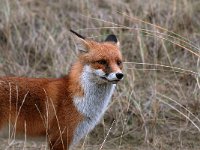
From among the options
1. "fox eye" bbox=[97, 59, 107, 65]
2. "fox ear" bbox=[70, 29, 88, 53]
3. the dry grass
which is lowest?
the dry grass

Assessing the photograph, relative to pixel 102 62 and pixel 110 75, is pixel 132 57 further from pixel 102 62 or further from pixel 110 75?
pixel 110 75

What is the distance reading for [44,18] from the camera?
10336 millimetres

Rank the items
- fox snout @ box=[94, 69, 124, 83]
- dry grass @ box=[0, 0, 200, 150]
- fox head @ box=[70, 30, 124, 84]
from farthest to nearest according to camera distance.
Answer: dry grass @ box=[0, 0, 200, 150] → fox head @ box=[70, 30, 124, 84] → fox snout @ box=[94, 69, 124, 83]

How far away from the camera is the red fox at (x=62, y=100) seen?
20.8ft

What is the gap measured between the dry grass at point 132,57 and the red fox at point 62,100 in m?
1.35

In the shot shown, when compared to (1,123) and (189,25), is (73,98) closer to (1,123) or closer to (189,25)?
(1,123)

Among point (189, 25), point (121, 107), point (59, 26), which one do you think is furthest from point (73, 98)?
point (189, 25)

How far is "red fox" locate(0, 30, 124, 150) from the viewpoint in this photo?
6.34 meters

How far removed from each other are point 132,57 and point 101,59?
3.58m

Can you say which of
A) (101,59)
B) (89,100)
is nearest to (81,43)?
(101,59)

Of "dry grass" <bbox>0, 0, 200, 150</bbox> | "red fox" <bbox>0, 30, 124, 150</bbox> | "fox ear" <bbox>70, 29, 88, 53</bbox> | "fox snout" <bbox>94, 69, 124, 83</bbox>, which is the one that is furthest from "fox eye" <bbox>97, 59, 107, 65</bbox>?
"dry grass" <bbox>0, 0, 200, 150</bbox>

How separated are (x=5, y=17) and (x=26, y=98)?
386 centimetres

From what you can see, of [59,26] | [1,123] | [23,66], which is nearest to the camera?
[1,123]

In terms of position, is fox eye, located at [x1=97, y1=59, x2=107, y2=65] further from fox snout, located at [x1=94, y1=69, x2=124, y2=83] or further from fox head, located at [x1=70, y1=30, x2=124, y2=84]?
fox snout, located at [x1=94, y1=69, x2=124, y2=83]
